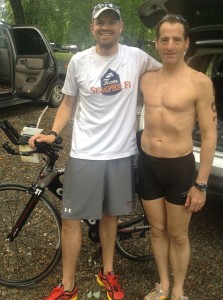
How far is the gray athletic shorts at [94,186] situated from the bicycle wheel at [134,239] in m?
0.61

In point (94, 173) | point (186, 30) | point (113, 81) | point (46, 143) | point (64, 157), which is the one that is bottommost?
point (64, 157)

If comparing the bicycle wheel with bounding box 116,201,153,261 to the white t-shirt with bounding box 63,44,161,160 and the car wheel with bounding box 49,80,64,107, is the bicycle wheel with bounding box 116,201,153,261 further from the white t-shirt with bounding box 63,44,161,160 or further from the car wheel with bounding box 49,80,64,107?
the car wheel with bounding box 49,80,64,107

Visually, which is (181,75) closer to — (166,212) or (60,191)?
(166,212)

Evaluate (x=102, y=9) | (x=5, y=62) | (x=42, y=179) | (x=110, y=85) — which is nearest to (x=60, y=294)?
(x=42, y=179)

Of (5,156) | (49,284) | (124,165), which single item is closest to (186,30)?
(124,165)

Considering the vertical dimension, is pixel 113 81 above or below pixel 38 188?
above

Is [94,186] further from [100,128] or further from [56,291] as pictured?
[56,291]

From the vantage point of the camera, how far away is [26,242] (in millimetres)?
3379

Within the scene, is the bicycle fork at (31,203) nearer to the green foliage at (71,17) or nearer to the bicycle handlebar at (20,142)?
the bicycle handlebar at (20,142)

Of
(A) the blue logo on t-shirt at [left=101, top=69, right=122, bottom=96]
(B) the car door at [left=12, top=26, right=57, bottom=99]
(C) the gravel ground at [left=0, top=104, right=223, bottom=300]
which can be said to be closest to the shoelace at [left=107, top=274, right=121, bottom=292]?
(C) the gravel ground at [left=0, top=104, right=223, bottom=300]

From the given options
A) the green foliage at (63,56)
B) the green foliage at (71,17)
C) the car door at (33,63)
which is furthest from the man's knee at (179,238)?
the green foliage at (71,17)

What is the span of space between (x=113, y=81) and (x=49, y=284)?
174cm

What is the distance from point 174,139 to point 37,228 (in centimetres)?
186

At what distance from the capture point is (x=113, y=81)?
246 centimetres
